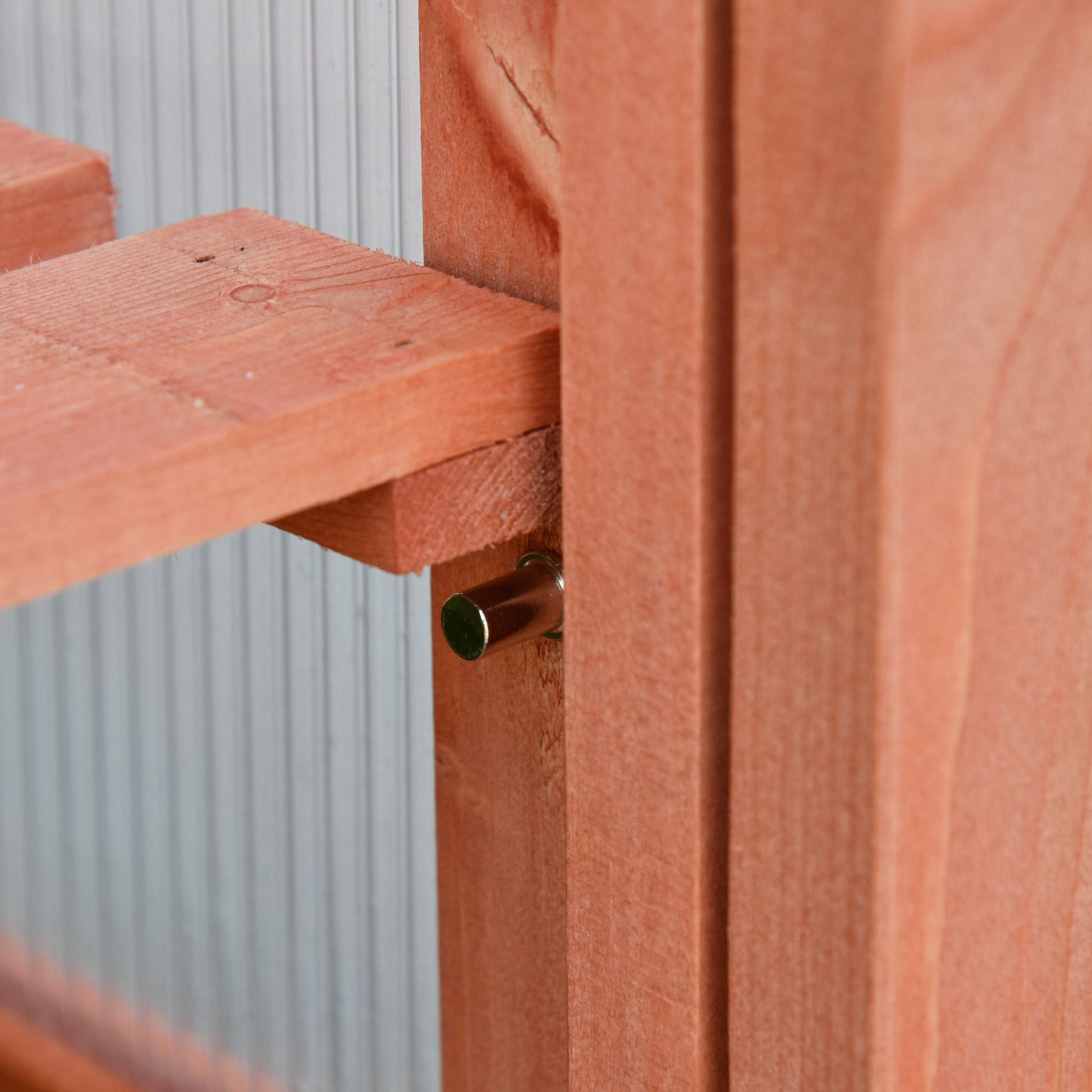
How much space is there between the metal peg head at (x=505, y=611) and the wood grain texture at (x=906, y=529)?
0.09 meters

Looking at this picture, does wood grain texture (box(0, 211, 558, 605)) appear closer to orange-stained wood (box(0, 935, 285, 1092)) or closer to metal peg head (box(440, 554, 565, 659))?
metal peg head (box(440, 554, 565, 659))

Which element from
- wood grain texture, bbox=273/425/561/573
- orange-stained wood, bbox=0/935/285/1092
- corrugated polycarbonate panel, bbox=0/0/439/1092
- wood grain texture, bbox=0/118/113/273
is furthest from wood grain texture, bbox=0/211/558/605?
orange-stained wood, bbox=0/935/285/1092

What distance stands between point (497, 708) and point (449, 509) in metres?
0.13

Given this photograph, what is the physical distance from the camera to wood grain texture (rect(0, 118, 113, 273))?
0.58 m

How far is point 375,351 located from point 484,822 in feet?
0.68

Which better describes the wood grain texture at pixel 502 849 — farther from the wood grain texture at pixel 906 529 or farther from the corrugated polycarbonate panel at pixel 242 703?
the corrugated polycarbonate panel at pixel 242 703

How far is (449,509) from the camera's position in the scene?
1.32 feet

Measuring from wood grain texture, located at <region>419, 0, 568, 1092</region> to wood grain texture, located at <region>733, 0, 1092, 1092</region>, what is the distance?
11cm

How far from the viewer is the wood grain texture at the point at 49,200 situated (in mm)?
585

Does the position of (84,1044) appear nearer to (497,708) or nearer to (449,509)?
(497,708)

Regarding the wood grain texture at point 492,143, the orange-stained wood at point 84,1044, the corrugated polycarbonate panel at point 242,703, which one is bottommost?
the orange-stained wood at point 84,1044

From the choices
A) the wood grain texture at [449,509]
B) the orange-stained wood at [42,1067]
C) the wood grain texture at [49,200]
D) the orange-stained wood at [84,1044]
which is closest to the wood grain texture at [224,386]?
the wood grain texture at [449,509]

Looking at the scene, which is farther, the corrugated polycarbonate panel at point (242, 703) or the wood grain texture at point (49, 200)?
the corrugated polycarbonate panel at point (242, 703)

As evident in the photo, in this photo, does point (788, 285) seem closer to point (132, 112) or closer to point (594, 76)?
point (594, 76)
